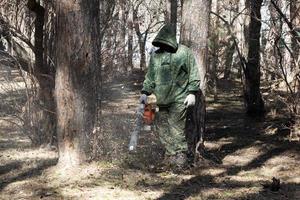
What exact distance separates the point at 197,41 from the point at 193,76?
766 mm

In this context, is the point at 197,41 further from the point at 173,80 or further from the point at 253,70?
the point at 253,70

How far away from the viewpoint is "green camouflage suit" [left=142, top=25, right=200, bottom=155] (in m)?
7.05

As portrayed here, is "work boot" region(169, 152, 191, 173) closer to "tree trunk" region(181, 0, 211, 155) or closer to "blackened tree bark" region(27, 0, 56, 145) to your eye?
"tree trunk" region(181, 0, 211, 155)

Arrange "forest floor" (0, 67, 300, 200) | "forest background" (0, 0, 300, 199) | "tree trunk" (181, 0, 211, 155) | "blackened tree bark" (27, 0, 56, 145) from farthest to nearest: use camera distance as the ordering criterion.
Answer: "blackened tree bark" (27, 0, 56, 145), "tree trunk" (181, 0, 211, 155), "forest background" (0, 0, 300, 199), "forest floor" (0, 67, 300, 200)

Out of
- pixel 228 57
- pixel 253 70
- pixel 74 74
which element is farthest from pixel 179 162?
pixel 228 57

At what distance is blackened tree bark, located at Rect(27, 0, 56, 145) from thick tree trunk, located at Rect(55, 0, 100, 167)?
108 cm

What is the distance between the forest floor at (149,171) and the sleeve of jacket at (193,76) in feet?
4.05

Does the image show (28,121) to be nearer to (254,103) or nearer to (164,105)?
(164,105)

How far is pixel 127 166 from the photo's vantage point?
7.21 m

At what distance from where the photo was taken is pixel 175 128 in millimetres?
7117

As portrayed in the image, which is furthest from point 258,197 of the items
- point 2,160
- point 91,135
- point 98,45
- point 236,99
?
point 236,99

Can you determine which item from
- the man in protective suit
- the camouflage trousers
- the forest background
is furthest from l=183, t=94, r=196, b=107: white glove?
the forest background

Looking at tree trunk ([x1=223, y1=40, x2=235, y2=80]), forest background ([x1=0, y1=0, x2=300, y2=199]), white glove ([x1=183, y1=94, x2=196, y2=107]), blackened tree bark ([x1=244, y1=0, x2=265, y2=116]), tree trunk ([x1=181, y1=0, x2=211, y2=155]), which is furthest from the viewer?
tree trunk ([x1=223, y1=40, x2=235, y2=80])

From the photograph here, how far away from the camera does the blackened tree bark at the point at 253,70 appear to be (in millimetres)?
11086
